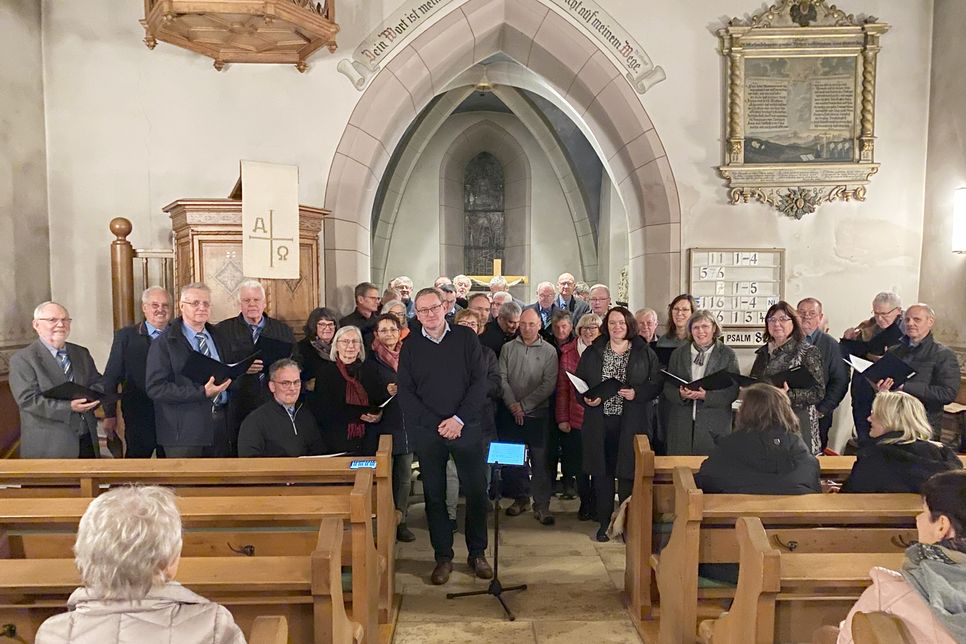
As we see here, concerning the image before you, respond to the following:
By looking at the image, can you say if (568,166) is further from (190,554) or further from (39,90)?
(190,554)

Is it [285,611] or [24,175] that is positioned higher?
[24,175]

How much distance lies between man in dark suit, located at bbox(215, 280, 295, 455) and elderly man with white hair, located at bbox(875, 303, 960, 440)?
363cm

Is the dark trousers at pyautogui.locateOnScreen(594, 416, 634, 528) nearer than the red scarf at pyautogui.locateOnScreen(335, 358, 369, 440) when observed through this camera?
No

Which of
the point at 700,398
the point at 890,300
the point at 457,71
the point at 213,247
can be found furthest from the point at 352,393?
the point at 457,71

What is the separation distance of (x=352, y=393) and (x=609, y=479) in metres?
1.62

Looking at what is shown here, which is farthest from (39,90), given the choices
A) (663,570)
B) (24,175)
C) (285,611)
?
(663,570)

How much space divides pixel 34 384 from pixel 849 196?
238 inches

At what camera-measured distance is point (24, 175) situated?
5.48 m

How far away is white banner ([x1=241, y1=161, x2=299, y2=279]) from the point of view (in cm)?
422

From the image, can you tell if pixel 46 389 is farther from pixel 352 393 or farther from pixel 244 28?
pixel 244 28

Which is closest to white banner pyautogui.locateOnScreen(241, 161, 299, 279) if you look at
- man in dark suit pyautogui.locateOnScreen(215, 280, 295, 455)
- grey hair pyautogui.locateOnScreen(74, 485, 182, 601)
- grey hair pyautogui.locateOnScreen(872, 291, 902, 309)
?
man in dark suit pyautogui.locateOnScreen(215, 280, 295, 455)

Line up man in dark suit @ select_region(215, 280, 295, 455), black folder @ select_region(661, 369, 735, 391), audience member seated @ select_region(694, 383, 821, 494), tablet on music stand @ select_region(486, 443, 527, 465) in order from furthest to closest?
1. man in dark suit @ select_region(215, 280, 295, 455)
2. black folder @ select_region(661, 369, 735, 391)
3. tablet on music stand @ select_region(486, 443, 527, 465)
4. audience member seated @ select_region(694, 383, 821, 494)

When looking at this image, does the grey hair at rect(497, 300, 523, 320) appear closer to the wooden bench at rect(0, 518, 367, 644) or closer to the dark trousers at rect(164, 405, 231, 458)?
the dark trousers at rect(164, 405, 231, 458)

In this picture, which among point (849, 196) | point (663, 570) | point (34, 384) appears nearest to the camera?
point (663, 570)
